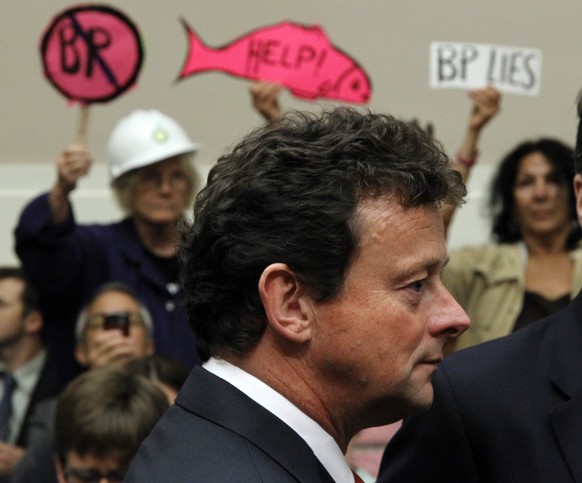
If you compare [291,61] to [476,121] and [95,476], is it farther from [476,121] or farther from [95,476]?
[95,476]

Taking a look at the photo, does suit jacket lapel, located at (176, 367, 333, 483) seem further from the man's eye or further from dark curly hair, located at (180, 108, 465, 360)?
the man's eye

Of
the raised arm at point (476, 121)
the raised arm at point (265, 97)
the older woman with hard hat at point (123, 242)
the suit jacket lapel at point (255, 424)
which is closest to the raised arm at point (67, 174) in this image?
the older woman with hard hat at point (123, 242)

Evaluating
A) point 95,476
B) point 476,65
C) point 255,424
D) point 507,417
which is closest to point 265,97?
point 476,65

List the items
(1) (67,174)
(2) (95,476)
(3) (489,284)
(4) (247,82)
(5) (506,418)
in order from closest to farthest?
(5) (506,418) → (2) (95,476) → (1) (67,174) → (3) (489,284) → (4) (247,82)

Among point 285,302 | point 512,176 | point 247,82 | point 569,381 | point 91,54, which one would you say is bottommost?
point 569,381

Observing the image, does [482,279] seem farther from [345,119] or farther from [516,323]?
[345,119]

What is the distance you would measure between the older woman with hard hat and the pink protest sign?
0.25m

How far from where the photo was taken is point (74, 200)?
5719mm

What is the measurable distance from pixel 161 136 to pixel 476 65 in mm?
1160

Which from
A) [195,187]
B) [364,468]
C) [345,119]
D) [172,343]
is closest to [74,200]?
[195,187]

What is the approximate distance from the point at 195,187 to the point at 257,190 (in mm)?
2886

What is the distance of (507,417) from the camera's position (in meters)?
2.12

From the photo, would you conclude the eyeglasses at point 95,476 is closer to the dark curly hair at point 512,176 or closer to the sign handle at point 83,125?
the sign handle at point 83,125

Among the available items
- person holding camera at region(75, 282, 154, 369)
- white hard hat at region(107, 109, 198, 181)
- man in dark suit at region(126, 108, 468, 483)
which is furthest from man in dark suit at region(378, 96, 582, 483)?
white hard hat at region(107, 109, 198, 181)
